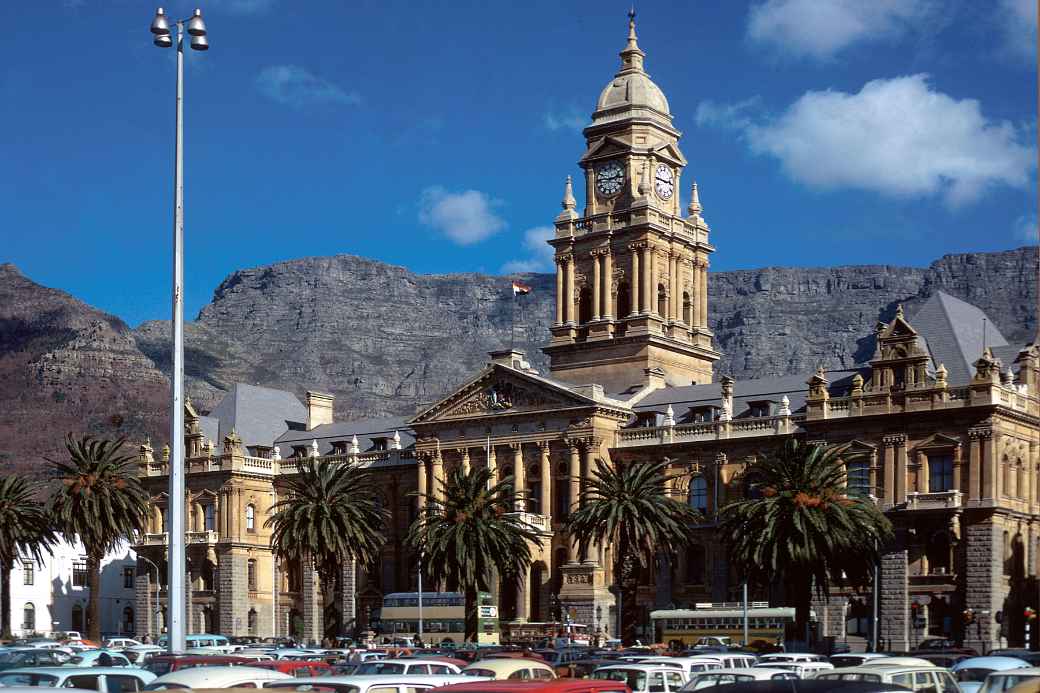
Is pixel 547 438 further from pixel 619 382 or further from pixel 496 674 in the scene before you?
pixel 496 674

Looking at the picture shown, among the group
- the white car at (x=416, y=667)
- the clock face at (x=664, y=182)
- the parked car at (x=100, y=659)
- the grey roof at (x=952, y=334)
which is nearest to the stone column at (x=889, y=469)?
the grey roof at (x=952, y=334)

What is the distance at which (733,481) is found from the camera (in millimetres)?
101000

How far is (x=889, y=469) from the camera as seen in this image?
303 ft

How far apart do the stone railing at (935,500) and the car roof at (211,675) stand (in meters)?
61.5

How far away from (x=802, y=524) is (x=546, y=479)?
3158 centimetres

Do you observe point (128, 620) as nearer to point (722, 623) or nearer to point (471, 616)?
point (471, 616)

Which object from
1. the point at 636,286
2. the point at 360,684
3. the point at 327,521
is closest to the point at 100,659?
the point at 360,684

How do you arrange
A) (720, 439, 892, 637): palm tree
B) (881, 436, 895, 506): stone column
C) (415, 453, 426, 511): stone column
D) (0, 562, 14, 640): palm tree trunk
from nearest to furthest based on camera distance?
(720, 439, 892, 637): palm tree → (881, 436, 895, 506): stone column → (0, 562, 14, 640): palm tree trunk → (415, 453, 426, 511): stone column

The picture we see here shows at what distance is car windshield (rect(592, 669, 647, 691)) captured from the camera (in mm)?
41406

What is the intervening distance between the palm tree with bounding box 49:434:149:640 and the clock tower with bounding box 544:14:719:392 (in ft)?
109

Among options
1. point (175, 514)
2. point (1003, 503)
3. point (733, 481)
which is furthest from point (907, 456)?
point (175, 514)

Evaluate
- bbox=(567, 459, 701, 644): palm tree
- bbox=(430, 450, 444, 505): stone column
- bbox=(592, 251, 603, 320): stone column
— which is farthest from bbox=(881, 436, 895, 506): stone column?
bbox=(430, 450, 444, 505): stone column

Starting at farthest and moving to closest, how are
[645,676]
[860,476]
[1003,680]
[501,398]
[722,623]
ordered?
1. [501,398]
2. [860,476]
3. [722,623]
4. [645,676]
5. [1003,680]

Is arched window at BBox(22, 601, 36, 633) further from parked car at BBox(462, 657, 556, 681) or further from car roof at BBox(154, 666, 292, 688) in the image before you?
car roof at BBox(154, 666, 292, 688)
